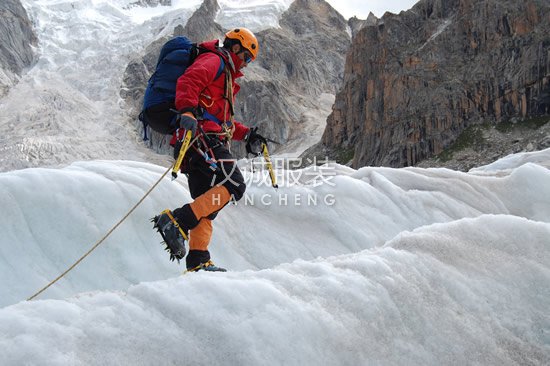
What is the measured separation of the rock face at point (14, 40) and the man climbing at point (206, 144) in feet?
412

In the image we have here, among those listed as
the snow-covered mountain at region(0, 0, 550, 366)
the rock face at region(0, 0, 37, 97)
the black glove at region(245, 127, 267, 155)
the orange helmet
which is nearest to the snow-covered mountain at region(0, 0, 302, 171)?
the rock face at region(0, 0, 37, 97)

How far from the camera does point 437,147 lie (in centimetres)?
6581

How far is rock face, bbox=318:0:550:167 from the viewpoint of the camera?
60.9m

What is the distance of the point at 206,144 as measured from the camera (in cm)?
545

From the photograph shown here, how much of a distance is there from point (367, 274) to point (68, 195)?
506 centimetres

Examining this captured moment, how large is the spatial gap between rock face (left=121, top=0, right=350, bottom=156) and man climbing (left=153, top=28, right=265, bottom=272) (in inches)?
4038

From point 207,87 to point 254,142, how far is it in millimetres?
1225

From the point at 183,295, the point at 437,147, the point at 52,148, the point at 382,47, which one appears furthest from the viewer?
the point at 52,148

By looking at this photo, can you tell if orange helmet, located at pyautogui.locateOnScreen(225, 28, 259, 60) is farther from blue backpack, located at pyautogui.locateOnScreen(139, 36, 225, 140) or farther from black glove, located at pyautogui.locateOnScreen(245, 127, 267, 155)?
black glove, located at pyautogui.locateOnScreen(245, 127, 267, 155)

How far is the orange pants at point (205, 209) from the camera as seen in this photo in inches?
200

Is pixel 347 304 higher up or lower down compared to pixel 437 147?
higher up

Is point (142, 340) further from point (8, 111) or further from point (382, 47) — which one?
point (8, 111)

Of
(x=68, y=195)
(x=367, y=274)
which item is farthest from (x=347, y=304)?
(x=68, y=195)

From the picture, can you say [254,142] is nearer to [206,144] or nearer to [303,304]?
[206,144]
